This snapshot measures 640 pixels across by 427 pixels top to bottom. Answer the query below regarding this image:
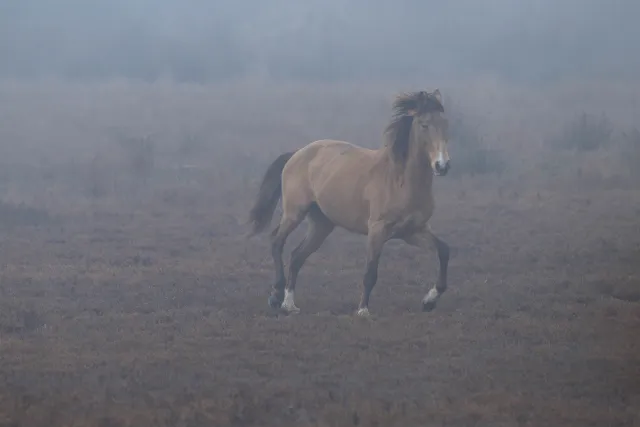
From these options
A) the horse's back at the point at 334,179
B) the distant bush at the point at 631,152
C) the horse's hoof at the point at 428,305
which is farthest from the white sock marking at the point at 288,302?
the distant bush at the point at 631,152

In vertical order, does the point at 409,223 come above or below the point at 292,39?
below

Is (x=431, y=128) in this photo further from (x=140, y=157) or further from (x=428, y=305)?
(x=140, y=157)

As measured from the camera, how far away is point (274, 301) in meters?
9.10

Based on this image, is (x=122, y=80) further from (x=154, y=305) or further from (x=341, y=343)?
(x=341, y=343)

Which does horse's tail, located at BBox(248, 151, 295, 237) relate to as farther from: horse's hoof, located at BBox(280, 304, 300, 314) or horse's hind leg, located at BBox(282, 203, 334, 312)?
horse's hoof, located at BBox(280, 304, 300, 314)

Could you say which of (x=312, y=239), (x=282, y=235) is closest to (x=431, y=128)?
(x=312, y=239)

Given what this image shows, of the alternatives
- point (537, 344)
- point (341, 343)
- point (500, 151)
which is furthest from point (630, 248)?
point (500, 151)

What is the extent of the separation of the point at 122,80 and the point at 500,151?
15.0 metres

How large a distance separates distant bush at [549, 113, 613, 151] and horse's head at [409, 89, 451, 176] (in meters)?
13.5

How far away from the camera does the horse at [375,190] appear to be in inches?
330

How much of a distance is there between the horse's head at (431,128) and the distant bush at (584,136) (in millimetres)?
13541

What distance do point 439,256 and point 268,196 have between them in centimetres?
242

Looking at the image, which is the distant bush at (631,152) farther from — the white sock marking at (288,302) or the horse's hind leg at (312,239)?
the white sock marking at (288,302)

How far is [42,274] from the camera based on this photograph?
10.4 metres
